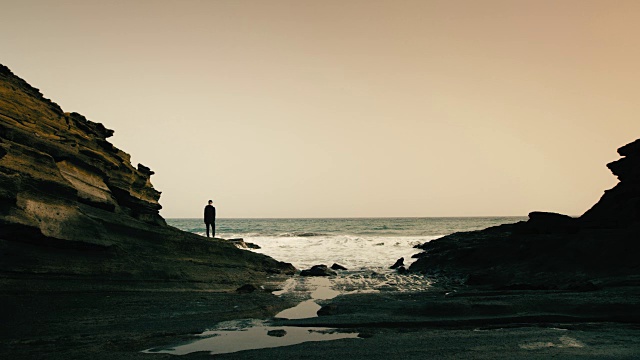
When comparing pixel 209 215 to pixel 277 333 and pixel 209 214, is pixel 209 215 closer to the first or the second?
pixel 209 214

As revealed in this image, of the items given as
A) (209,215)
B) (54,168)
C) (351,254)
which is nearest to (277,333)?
(54,168)

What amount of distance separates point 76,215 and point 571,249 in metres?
16.5

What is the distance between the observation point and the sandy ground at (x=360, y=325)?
5734 mm

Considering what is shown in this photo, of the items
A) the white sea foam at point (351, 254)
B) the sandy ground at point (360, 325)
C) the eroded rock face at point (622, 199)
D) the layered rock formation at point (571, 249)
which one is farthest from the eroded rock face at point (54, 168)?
the eroded rock face at point (622, 199)

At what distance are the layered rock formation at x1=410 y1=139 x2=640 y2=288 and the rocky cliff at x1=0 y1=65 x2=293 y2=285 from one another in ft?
31.3

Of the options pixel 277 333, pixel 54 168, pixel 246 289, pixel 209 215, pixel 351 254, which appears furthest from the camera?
pixel 351 254

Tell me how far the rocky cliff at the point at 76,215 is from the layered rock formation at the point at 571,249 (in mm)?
9538

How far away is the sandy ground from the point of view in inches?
226

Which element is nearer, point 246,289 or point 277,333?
point 277,333

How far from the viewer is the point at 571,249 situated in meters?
15.1

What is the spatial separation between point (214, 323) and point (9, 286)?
508 cm

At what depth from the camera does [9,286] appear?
9367 mm

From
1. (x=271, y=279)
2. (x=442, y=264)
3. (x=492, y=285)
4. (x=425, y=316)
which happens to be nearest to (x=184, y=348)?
(x=425, y=316)

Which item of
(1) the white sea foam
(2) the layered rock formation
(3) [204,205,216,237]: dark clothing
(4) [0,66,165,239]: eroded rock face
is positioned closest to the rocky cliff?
(4) [0,66,165,239]: eroded rock face
